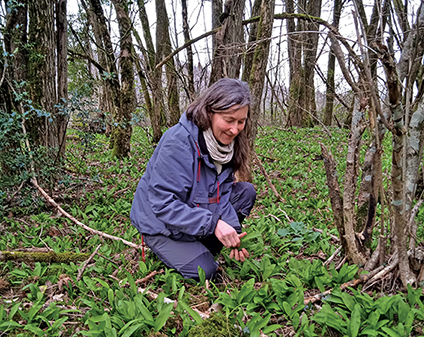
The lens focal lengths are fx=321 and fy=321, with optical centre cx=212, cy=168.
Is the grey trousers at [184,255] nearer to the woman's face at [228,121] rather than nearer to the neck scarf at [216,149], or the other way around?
the neck scarf at [216,149]

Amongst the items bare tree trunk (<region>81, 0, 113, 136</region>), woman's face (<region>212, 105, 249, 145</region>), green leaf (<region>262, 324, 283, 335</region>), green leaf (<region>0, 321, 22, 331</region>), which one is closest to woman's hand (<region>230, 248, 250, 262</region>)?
green leaf (<region>262, 324, 283, 335</region>)

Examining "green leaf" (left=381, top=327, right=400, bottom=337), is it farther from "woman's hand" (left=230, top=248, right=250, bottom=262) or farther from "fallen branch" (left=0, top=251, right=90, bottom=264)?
"fallen branch" (left=0, top=251, right=90, bottom=264)

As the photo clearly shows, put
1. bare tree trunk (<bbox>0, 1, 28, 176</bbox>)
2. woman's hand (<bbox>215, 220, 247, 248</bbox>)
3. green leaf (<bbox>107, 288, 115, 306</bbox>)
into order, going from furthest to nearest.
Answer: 1. bare tree trunk (<bbox>0, 1, 28, 176</bbox>)
2. woman's hand (<bbox>215, 220, 247, 248</bbox>)
3. green leaf (<bbox>107, 288, 115, 306</bbox>)

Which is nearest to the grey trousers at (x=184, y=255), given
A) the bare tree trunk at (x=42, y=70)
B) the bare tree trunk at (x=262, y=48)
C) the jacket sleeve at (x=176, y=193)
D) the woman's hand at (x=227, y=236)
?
the jacket sleeve at (x=176, y=193)

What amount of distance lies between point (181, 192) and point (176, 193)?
39 mm

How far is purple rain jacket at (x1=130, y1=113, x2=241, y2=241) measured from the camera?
2346 mm

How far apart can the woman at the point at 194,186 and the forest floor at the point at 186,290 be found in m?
0.21

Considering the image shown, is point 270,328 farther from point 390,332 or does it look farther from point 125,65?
point 125,65

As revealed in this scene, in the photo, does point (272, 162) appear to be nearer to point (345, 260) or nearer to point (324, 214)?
point (324, 214)

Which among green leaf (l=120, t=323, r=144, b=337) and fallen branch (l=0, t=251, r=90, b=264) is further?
fallen branch (l=0, t=251, r=90, b=264)

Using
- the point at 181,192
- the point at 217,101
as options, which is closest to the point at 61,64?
the point at 217,101

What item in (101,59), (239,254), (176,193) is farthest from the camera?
(101,59)

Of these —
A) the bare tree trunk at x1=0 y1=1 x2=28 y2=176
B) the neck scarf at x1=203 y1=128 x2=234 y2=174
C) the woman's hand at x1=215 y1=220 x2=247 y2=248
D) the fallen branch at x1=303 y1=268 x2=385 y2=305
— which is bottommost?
the fallen branch at x1=303 y1=268 x2=385 y2=305

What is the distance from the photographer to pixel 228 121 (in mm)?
2473
